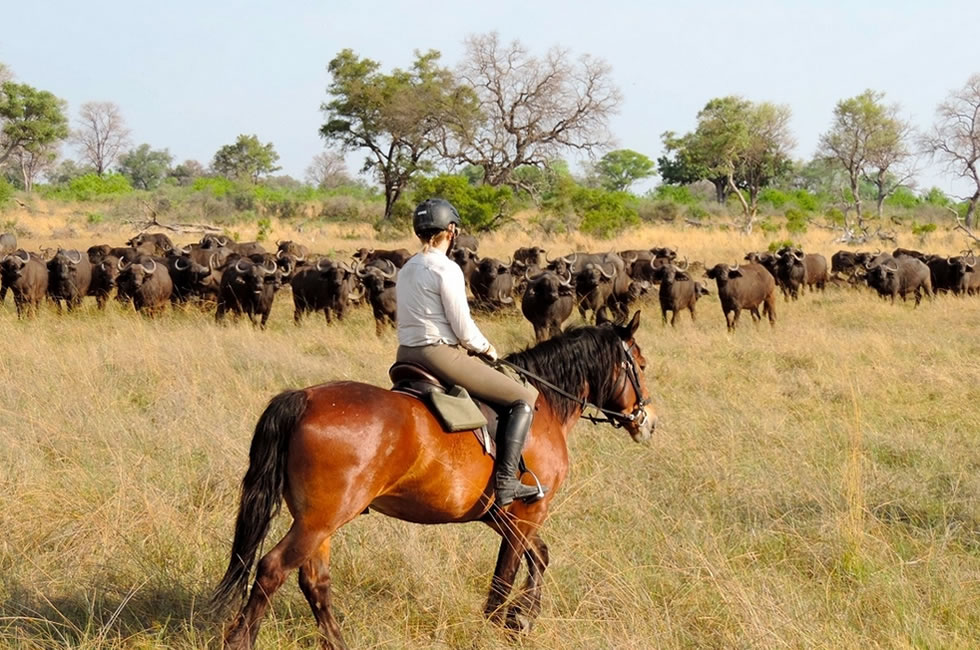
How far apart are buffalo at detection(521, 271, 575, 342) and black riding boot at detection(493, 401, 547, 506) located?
12.5 m

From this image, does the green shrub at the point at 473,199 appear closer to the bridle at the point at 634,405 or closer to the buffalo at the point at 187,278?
the buffalo at the point at 187,278

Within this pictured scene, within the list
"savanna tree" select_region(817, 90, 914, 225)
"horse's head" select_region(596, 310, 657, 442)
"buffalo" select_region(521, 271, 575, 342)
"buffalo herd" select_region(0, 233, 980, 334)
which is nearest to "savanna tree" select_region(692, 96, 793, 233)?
"savanna tree" select_region(817, 90, 914, 225)

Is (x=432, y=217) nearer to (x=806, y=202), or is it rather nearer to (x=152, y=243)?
(x=152, y=243)

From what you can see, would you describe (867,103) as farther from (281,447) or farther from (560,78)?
(281,447)

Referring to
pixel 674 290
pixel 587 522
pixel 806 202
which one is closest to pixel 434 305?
pixel 587 522

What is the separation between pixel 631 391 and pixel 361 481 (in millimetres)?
1986

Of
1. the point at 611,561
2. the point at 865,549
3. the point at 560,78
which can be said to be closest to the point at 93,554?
the point at 611,561

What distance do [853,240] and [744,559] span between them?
3754 centimetres

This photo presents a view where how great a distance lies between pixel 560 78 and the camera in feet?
154

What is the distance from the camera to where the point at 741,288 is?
62.8ft

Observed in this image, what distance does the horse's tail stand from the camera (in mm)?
4141

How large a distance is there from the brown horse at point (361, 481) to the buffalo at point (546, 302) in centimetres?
1228

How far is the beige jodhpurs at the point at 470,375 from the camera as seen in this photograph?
471 centimetres

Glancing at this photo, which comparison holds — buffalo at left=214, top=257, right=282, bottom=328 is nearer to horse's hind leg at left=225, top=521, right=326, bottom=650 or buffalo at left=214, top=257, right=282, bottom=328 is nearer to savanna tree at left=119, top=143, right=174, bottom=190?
horse's hind leg at left=225, top=521, right=326, bottom=650
